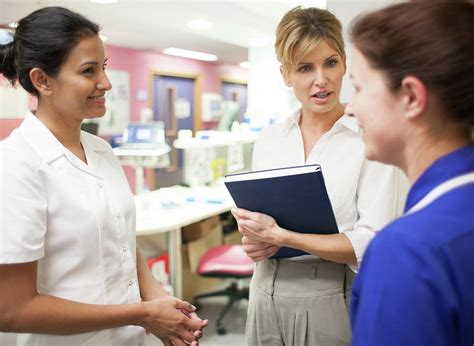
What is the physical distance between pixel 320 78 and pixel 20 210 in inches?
33.6

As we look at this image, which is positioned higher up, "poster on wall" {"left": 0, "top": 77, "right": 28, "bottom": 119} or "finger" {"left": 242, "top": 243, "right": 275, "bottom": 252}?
"poster on wall" {"left": 0, "top": 77, "right": 28, "bottom": 119}

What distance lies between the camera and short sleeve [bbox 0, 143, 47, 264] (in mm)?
892

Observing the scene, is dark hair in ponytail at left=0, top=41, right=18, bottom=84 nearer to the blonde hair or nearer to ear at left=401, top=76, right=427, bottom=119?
the blonde hair

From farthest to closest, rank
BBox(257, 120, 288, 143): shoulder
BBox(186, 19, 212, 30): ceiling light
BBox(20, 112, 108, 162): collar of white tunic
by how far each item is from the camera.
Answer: BBox(186, 19, 212, 30): ceiling light → BBox(257, 120, 288, 143): shoulder → BBox(20, 112, 108, 162): collar of white tunic

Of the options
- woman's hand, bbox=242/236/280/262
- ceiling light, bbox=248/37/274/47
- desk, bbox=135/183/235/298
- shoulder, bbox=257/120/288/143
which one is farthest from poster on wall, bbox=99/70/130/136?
woman's hand, bbox=242/236/280/262

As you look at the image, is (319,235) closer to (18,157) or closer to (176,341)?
(176,341)

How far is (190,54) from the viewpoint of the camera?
7.59m

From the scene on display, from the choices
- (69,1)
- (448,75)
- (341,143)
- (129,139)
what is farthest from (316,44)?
(69,1)

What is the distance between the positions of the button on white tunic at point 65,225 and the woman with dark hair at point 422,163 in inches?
25.3

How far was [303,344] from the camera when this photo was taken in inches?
48.3

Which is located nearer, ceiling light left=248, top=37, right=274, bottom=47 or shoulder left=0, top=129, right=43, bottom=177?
shoulder left=0, top=129, right=43, bottom=177

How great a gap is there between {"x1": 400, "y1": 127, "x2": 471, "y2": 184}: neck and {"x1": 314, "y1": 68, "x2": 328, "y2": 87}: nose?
2.08 feet

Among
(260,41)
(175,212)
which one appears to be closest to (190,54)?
(260,41)

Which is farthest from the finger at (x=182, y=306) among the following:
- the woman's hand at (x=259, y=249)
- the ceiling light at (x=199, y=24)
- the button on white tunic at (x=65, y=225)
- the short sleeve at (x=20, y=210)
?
the ceiling light at (x=199, y=24)
